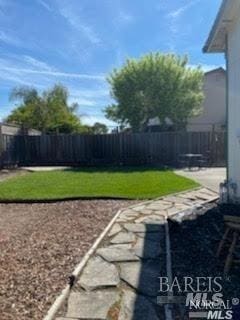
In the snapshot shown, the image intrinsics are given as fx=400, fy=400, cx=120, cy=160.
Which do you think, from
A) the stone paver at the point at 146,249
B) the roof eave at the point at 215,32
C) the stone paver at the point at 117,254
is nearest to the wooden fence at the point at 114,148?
the roof eave at the point at 215,32

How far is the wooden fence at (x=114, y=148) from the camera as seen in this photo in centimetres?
1895

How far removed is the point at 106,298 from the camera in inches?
139

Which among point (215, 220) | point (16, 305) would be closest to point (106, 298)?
point (16, 305)

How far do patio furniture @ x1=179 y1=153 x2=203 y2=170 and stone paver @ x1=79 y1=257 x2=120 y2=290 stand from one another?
12689 mm

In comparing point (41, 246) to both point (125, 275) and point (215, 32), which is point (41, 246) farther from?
point (215, 32)

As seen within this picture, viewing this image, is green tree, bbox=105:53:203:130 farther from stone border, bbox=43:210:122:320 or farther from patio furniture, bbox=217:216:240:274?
patio furniture, bbox=217:216:240:274

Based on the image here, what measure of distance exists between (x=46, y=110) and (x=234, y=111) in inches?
1121

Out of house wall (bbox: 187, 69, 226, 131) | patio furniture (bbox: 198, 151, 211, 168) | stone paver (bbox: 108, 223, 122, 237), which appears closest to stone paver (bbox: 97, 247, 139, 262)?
stone paver (bbox: 108, 223, 122, 237)

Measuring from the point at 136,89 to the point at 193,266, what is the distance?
18.9m

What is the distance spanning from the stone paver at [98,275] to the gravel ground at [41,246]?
197 mm

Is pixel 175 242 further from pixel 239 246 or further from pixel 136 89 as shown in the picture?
pixel 136 89

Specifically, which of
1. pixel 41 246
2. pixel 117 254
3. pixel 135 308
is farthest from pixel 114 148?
pixel 135 308

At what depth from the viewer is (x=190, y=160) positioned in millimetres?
17156

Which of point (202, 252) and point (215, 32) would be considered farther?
point (215, 32)
